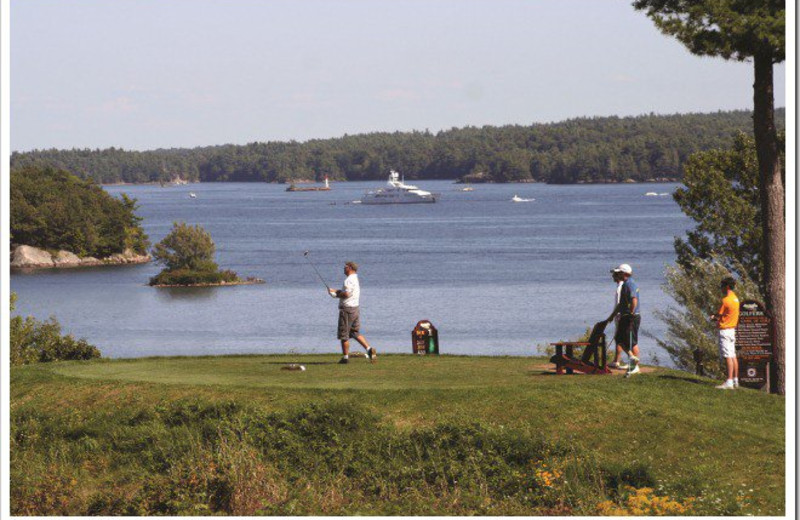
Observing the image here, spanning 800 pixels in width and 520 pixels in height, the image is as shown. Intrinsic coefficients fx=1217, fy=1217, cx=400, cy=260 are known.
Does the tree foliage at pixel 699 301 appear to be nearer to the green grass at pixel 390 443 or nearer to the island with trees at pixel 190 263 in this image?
the green grass at pixel 390 443

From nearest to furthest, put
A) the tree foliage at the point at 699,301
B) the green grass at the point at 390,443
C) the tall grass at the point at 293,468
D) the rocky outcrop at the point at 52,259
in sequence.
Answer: the tall grass at the point at 293,468 < the green grass at the point at 390,443 < the tree foliage at the point at 699,301 < the rocky outcrop at the point at 52,259

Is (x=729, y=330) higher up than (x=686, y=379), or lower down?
higher up

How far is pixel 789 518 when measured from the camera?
1280 cm

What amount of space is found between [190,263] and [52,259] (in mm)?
31688

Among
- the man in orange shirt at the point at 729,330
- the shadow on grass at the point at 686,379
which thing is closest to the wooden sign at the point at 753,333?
the man in orange shirt at the point at 729,330

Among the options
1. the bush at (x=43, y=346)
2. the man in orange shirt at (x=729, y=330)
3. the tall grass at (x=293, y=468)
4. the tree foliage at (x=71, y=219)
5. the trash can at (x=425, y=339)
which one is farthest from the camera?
the tree foliage at (x=71, y=219)

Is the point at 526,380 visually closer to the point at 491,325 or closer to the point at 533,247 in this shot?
the point at 491,325

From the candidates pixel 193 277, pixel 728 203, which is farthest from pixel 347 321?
pixel 193 277

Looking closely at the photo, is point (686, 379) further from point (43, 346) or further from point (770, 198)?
point (43, 346)

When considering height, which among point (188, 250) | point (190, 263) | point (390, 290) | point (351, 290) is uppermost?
point (351, 290)

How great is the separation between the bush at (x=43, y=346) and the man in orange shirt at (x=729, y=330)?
1525 centimetres

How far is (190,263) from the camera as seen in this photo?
354 ft

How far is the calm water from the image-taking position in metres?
65.9

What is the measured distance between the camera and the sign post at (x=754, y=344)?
18359mm
